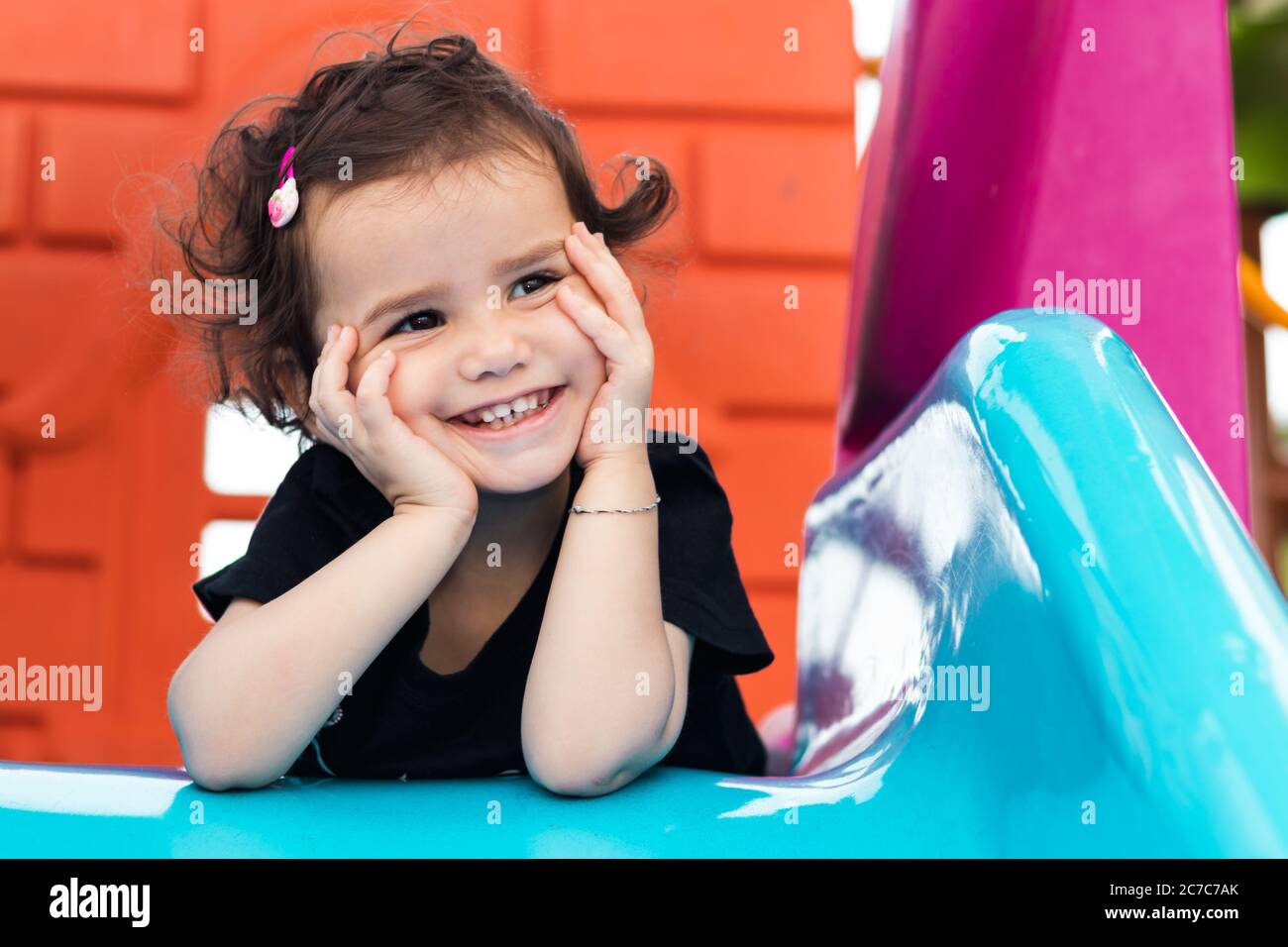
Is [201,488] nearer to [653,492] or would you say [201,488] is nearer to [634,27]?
[634,27]

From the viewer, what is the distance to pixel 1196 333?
33.7 inches

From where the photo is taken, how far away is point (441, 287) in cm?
69

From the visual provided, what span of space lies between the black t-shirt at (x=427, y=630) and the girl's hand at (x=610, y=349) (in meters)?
0.06

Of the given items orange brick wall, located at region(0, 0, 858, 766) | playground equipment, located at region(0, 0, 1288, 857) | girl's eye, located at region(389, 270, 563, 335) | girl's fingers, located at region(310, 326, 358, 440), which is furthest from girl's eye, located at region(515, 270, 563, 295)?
orange brick wall, located at region(0, 0, 858, 766)

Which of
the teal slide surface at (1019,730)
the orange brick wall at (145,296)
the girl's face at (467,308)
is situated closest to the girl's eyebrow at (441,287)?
the girl's face at (467,308)

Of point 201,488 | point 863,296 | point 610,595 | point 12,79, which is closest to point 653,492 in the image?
point 610,595

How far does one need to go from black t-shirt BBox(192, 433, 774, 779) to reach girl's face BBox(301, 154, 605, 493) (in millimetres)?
88

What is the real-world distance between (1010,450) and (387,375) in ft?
1.09

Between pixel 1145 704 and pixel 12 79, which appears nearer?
→ pixel 1145 704

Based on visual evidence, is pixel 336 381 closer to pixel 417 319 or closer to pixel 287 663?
pixel 417 319

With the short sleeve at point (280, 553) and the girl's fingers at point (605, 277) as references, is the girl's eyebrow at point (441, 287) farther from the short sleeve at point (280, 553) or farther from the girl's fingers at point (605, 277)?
the short sleeve at point (280, 553)

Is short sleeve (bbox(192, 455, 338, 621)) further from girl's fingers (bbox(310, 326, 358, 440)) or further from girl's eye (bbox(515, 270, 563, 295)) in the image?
girl's eye (bbox(515, 270, 563, 295))

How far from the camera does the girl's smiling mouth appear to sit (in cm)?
71
